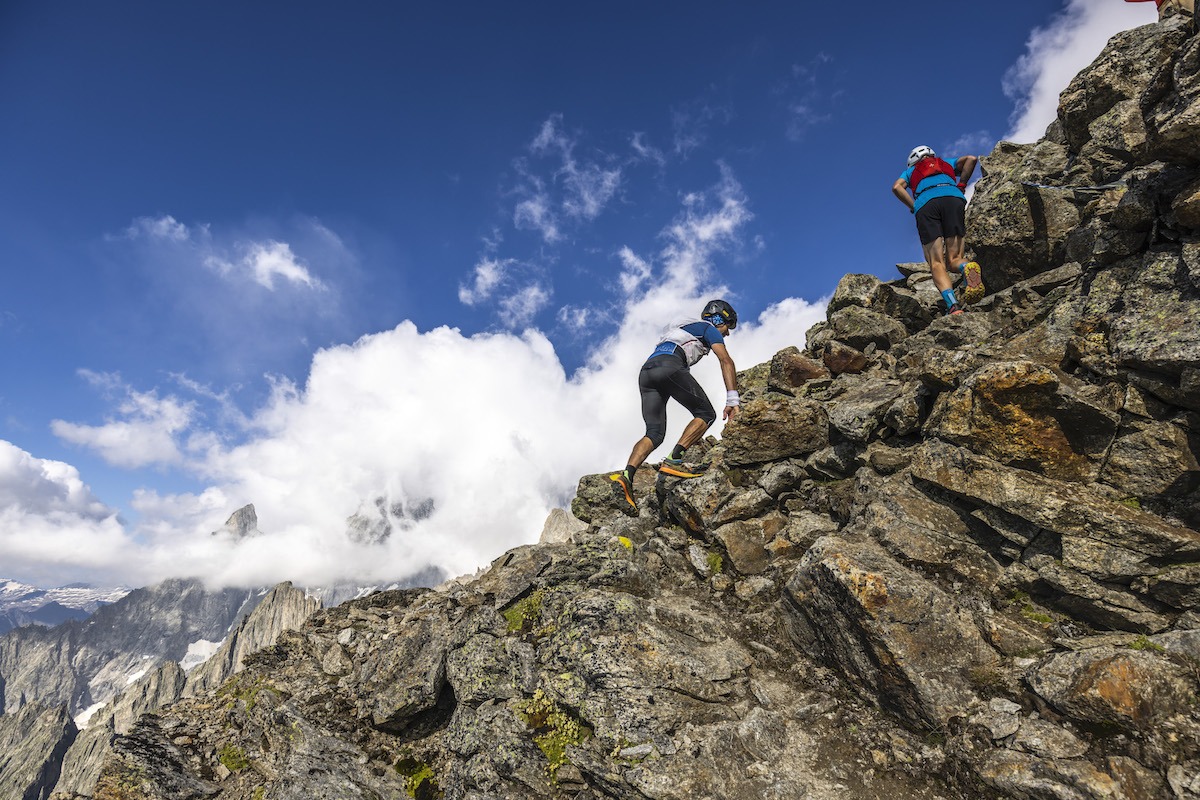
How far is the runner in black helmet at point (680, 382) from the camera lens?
14719mm

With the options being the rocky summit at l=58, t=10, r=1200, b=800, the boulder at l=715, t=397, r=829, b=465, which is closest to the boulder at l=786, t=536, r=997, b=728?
the rocky summit at l=58, t=10, r=1200, b=800

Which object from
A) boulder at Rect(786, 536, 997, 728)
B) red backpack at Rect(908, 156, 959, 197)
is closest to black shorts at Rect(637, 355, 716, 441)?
boulder at Rect(786, 536, 997, 728)

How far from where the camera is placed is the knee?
15164 mm

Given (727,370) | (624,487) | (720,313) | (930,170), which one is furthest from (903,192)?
(624,487)

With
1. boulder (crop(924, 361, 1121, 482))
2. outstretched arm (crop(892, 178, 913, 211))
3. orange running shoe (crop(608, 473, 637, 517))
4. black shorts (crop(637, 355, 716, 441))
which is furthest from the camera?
outstretched arm (crop(892, 178, 913, 211))

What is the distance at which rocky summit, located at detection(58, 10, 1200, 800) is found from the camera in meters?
6.96

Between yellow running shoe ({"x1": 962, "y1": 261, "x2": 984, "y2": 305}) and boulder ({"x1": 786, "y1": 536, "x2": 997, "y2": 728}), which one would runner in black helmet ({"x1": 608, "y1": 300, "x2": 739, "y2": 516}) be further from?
yellow running shoe ({"x1": 962, "y1": 261, "x2": 984, "y2": 305})

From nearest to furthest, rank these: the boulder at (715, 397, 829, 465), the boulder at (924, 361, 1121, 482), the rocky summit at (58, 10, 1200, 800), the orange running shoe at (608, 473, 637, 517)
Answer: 1. the rocky summit at (58, 10, 1200, 800)
2. the boulder at (924, 361, 1121, 482)
3. the boulder at (715, 397, 829, 465)
4. the orange running shoe at (608, 473, 637, 517)

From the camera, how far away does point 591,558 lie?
12789mm

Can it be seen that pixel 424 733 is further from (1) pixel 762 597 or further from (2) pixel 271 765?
(1) pixel 762 597

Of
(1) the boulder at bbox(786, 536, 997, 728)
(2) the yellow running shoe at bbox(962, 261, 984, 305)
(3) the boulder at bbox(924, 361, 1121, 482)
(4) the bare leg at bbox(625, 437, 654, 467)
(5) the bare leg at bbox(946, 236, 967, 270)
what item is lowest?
(1) the boulder at bbox(786, 536, 997, 728)

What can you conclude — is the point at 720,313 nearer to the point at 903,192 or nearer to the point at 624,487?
the point at 624,487

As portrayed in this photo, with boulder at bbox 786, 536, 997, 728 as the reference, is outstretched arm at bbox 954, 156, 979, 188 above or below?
above

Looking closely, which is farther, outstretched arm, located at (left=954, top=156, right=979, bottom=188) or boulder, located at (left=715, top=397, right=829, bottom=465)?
outstretched arm, located at (left=954, top=156, right=979, bottom=188)
